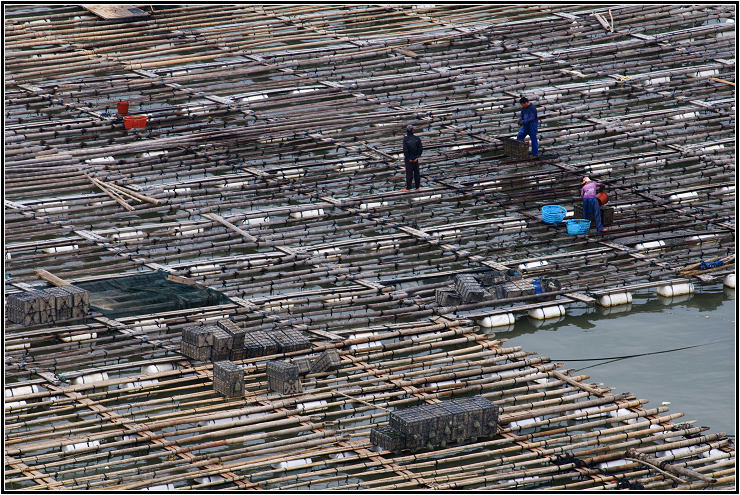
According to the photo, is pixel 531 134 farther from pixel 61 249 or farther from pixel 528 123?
pixel 61 249

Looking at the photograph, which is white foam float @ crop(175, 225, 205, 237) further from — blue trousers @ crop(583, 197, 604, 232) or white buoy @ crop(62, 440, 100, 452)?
white buoy @ crop(62, 440, 100, 452)

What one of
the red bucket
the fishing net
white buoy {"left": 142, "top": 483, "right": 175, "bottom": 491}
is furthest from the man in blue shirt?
white buoy {"left": 142, "top": 483, "right": 175, "bottom": 491}

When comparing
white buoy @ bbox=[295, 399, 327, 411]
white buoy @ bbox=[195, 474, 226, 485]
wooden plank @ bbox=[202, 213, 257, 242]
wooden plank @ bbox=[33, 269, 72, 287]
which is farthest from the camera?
wooden plank @ bbox=[202, 213, 257, 242]

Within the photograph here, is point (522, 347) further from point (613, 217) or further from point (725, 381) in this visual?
point (613, 217)

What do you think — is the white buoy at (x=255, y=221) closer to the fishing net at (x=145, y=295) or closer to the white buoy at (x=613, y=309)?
the fishing net at (x=145, y=295)

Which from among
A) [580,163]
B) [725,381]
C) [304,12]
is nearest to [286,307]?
[725,381]
